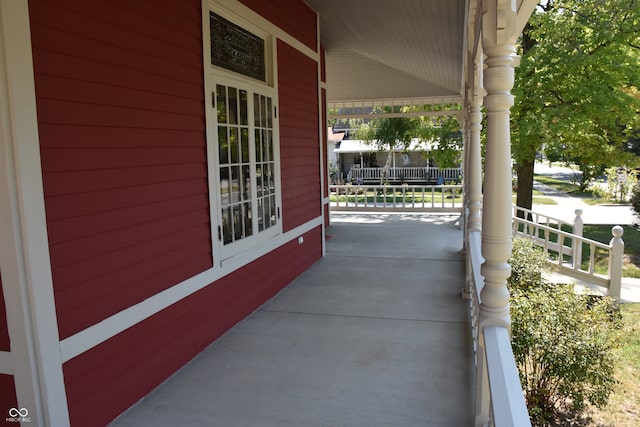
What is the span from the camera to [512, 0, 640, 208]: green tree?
9578 mm

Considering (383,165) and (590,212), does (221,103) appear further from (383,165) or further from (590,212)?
(383,165)

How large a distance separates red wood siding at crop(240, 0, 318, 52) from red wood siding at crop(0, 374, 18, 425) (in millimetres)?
3371

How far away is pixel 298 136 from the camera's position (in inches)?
243

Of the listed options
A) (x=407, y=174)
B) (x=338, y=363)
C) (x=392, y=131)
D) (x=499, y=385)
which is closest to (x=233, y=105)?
(x=338, y=363)

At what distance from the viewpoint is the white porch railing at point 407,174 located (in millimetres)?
26188

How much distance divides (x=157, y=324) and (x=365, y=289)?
270cm

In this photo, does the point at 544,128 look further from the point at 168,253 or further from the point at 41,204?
the point at 41,204

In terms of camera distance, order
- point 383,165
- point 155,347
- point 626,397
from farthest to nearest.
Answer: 1. point 383,165
2. point 626,397
3. point 155,347

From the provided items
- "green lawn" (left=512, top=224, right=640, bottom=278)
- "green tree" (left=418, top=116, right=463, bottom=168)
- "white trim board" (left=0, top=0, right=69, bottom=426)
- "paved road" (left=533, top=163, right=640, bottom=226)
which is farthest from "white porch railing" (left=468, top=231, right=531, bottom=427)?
"paved road" (left=533, top=163, right=640, bottom=226)

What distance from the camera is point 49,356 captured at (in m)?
2.30

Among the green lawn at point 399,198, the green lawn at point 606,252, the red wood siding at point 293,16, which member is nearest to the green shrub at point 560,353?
the red wood siding at point 293,16

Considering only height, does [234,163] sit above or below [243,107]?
below

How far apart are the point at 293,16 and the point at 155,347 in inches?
161

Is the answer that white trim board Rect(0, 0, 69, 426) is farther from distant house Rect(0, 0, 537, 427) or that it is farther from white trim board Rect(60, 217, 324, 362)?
white trim board Rect(60, 217, 324, 362)
